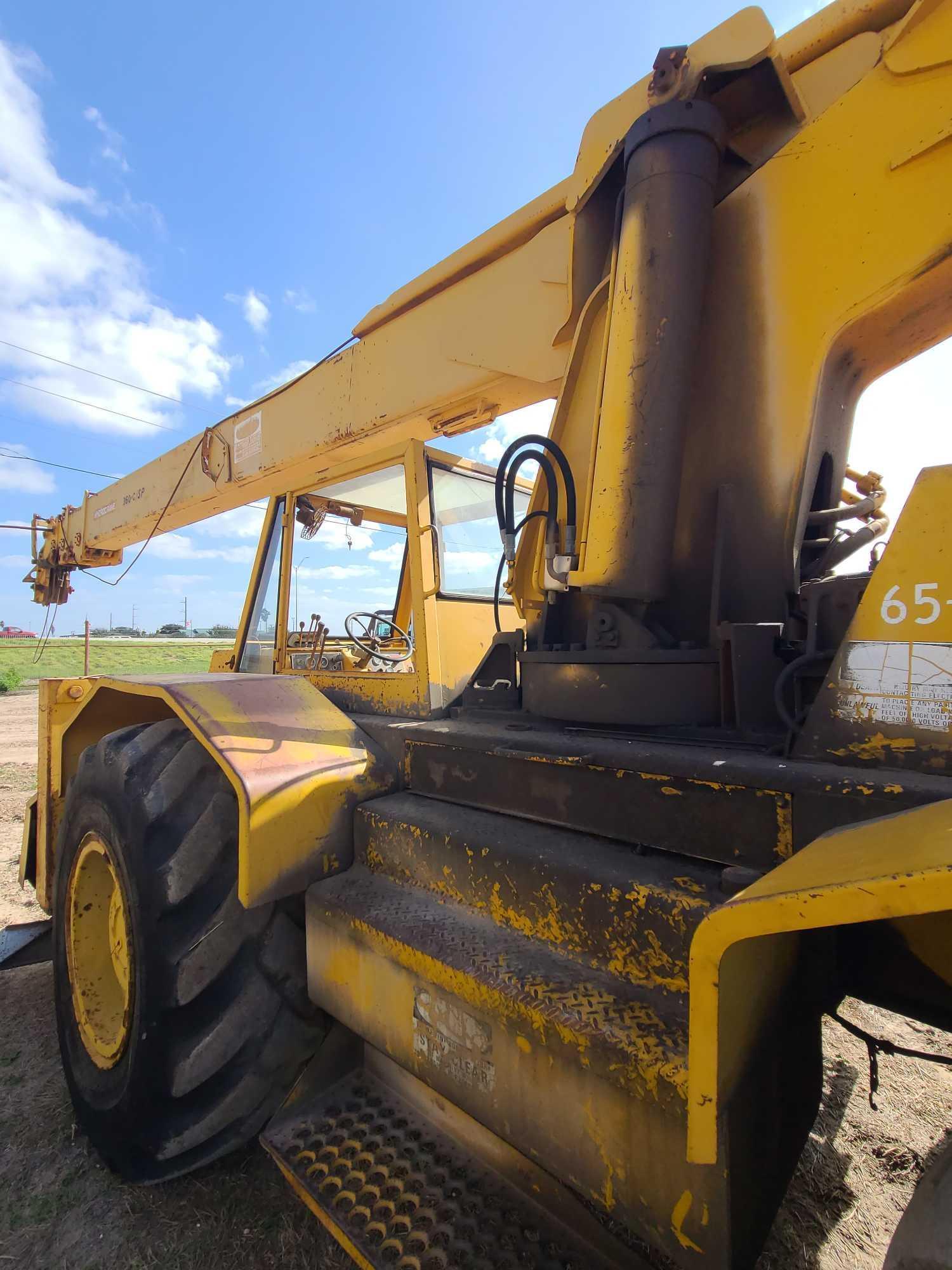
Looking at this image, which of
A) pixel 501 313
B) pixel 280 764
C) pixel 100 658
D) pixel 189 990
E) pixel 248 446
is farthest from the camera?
pixel 100 658

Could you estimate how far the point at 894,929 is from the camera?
50.8 inches

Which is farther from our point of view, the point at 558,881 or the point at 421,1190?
the point at 421,1190

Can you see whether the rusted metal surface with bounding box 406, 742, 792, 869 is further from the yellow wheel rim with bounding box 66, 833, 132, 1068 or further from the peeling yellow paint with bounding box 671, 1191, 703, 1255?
the yellow wheel rim with bounding box 66, 833, 132, 1068

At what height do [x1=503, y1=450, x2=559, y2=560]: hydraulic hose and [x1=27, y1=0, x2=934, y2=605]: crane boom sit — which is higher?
[x1=27, y1=0, x2=934, y2=605]: crane boom

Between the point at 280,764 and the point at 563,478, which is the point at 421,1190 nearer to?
the point at 280,764

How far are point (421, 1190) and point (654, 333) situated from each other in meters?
2.18

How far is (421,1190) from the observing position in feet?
5.05

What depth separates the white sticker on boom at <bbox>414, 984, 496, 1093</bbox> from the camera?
4.65 ft

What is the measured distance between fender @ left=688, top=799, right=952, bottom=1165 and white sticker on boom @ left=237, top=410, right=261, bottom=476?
3.09 meters

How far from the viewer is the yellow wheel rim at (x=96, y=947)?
2137 millimetres

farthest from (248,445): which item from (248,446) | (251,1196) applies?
(251,1196)

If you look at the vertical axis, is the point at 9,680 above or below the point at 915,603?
below

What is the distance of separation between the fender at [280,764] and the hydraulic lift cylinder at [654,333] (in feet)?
3.18

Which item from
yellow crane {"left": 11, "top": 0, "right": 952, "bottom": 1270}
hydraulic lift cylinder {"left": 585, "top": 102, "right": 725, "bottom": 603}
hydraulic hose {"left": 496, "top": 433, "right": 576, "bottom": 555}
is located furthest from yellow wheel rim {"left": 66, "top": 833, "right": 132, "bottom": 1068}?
hydraulic lift cylinder {"left": 585, "top": 102, "right": 725, "bottom": 603}
